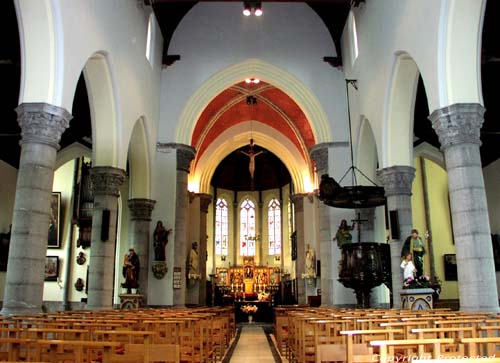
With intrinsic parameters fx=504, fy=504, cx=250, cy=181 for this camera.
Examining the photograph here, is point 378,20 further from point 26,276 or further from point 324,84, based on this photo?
point 26,276

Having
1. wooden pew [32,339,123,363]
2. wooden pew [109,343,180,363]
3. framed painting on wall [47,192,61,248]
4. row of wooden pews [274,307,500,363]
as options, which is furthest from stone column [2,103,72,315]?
framed painting on wall [47,192,61,248]

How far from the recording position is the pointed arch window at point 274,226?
3394 cm

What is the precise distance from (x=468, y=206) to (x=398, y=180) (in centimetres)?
435

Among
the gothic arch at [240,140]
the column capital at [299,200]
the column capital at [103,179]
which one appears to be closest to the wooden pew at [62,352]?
the column capital at [103,179]

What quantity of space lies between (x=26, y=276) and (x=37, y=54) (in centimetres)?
396

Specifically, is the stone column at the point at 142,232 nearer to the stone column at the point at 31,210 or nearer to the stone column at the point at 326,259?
the stone column at the point at 326,259

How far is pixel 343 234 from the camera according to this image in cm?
1596

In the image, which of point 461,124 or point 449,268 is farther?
point 449,268

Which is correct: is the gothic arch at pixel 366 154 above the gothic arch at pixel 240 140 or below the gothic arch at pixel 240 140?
below

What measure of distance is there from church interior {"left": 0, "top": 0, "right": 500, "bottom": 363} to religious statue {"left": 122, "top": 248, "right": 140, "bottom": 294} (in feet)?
0.22

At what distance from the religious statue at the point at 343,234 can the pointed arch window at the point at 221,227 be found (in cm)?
1839

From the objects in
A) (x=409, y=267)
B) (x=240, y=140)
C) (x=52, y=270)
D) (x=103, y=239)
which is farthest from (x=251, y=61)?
(x=52, y=270)

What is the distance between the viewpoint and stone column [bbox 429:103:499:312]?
834 cm

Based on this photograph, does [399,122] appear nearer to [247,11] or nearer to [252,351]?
[247,11]
